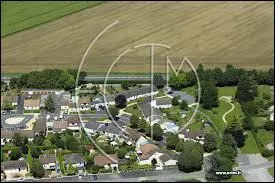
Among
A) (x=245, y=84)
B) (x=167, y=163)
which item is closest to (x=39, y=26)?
(x=245, y=84)

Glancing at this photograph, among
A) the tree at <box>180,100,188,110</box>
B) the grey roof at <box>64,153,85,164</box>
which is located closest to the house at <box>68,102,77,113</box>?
the grey roof at <box>64,153,85,164</box>

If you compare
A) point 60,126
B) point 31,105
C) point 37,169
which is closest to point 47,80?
point 31,105

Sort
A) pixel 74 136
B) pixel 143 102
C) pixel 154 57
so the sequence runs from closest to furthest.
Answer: pixel 74 136, pixel 143 102, pixel 154 57

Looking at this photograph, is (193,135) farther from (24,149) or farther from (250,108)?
(24,149)

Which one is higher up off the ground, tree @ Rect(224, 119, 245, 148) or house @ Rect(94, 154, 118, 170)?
tree @ Rect(224, 119, 245, 148)

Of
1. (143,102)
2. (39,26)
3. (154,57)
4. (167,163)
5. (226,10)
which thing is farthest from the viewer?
(226,10)

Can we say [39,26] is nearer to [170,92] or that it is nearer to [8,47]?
[8,47]

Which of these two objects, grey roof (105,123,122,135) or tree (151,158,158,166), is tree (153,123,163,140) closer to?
grey roof (105,123,122,135)
